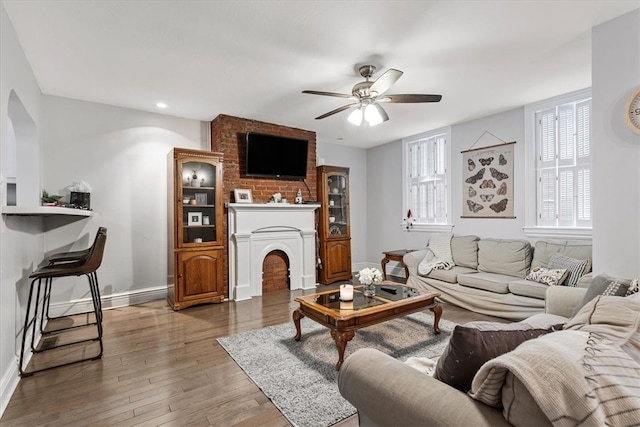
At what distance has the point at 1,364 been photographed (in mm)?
2039

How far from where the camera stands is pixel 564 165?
152 inches

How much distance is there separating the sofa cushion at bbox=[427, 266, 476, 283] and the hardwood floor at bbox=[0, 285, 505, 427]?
72 cm

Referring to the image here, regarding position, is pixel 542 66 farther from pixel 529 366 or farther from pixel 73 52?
pixel 73 52

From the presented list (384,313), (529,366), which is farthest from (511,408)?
(384,313)

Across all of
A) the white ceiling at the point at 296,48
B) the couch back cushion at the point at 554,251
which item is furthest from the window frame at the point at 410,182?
the couch back cushion at the point at 554,251

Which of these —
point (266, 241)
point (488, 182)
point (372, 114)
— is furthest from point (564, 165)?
point (266, 241)

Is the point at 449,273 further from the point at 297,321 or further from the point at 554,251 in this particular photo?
the point at 297,321

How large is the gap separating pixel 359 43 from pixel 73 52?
250 cm

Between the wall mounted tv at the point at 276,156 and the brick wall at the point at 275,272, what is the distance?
1.28 m

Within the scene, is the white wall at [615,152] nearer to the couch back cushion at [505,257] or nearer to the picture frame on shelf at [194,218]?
the couch back cushion at [505,257]

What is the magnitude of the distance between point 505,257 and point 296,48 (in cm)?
347

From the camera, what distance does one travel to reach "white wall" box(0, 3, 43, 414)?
210 cm

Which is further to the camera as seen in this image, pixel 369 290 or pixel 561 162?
pixel 561 162

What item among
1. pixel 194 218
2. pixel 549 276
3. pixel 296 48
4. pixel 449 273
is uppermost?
pixel 296 48
